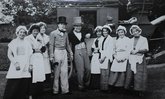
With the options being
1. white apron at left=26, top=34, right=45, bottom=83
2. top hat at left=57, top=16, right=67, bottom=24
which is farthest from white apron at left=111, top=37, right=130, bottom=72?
white apron at left=26, top=34, right=45, bottom=83

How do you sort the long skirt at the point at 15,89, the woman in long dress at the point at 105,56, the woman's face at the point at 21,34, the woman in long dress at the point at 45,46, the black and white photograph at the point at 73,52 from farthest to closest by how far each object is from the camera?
1. the woman in long dress at the point at 105,56
2. the woman in long dress at the point at 45,46
3. the black and white photograph at the point at 73,52
4. the woman's face at the point at 21,34
5. the long skirt at the point at 15,89

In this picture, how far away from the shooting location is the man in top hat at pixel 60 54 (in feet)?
25.7

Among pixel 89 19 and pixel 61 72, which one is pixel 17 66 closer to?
pixel 61 72

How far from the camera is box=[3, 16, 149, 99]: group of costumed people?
7379 mm

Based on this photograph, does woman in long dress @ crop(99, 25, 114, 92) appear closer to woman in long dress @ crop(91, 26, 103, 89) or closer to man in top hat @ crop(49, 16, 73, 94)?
woman in long dress @ crop(91, 26, 103, 89)

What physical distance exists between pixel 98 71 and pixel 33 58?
158cm

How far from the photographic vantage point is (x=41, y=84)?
768 cm

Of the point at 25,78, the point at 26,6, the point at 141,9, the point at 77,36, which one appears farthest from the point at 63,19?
the point at 141,9

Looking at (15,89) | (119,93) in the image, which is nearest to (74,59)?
(119,93)

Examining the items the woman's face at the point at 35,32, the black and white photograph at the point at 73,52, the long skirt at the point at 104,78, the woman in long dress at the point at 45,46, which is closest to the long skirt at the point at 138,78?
the black and white photograph at the point at 73,52

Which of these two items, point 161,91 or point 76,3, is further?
point 76,3

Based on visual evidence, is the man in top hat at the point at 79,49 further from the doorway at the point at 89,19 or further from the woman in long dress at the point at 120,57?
the woman in long dress at the point at 120,57

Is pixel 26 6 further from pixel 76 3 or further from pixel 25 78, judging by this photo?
pixel 25 78

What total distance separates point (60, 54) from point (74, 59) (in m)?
0.49
